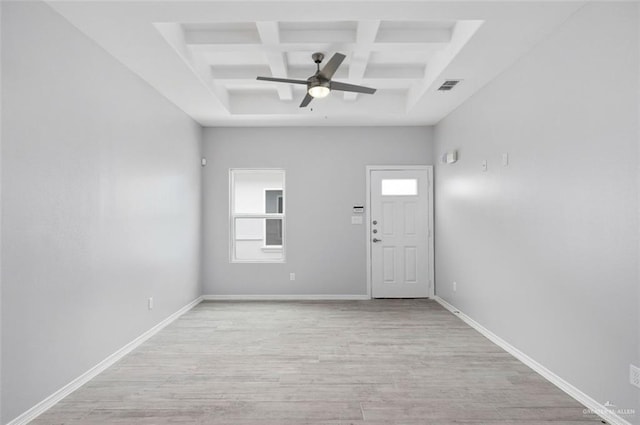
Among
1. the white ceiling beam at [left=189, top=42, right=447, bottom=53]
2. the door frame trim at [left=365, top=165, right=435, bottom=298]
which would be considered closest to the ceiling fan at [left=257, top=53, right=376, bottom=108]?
the white ceiling beam at [left=189, top=42, right=447, bottom=53]

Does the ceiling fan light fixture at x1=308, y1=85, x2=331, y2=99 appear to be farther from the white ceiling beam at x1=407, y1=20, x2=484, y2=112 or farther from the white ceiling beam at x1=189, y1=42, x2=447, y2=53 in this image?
the white ceiling beam at x1=407, y1=20, x2=484, y2=112

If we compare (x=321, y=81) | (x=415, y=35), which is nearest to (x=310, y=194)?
(x=321, y=81)

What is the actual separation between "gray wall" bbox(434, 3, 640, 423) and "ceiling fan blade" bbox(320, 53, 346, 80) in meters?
1.56

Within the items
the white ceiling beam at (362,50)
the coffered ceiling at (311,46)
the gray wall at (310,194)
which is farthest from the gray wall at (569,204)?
the gray wall at (310,194)

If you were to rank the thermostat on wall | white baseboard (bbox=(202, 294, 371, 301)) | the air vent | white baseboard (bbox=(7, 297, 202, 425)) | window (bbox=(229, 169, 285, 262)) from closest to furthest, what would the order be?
white baseboard (bbox=(7, 297, 202, 425)), the air vent, the thermostat on wall, white baseboard (bbox=(202, 294, 371, 301)), window (bbox=(229, 169, 285, 262))

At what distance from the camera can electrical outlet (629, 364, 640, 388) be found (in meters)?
2.10

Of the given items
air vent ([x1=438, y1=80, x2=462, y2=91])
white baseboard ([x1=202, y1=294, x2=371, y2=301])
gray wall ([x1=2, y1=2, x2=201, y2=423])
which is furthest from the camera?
white baseboard ([x1=202, y1=294, x2=371, y2=301])

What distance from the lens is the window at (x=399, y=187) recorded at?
5754 millimetres

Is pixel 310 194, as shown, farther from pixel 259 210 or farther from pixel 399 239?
pixel 259 210

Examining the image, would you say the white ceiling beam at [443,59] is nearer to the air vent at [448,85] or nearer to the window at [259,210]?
the air vent at [448,85]

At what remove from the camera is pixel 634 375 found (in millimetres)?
2121

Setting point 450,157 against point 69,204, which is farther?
point 450,157

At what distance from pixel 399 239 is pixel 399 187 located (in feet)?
2.60

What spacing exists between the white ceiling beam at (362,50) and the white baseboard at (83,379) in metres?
3.41
